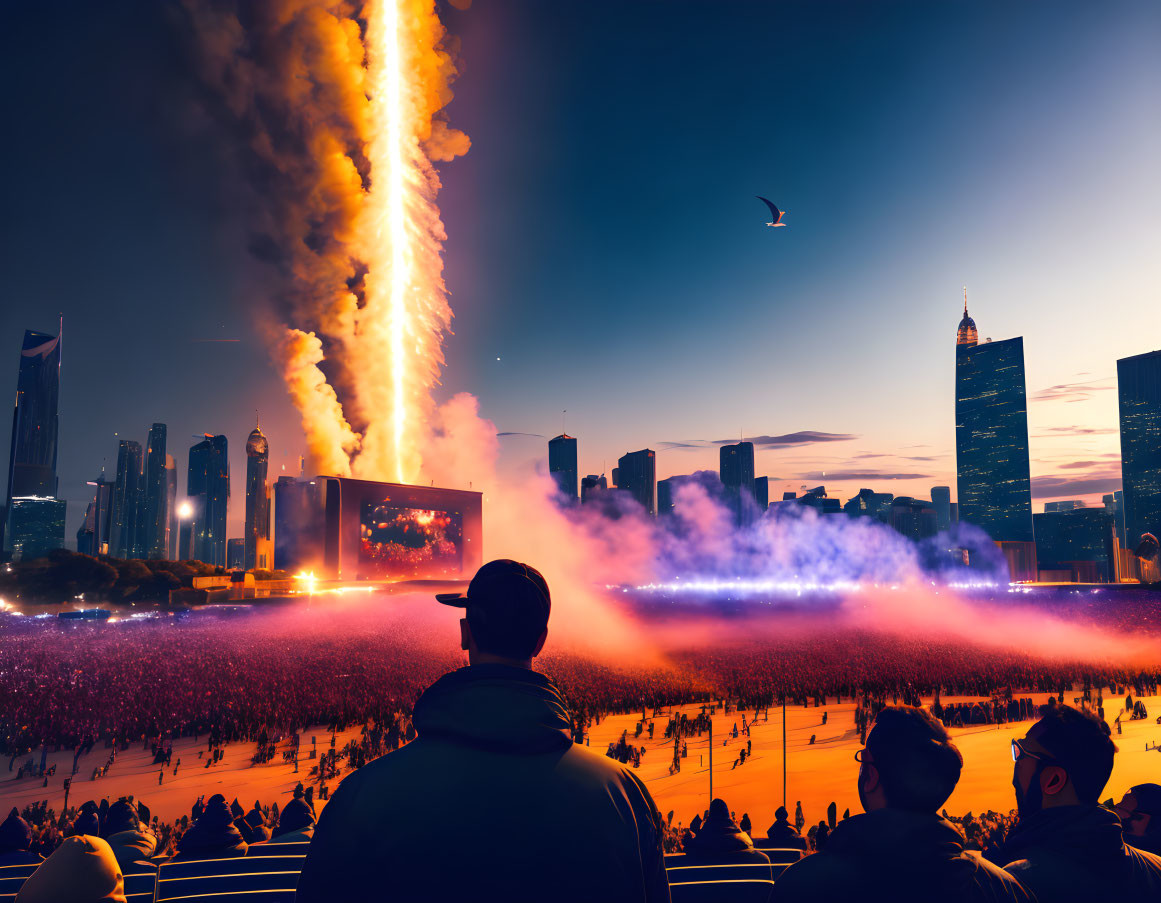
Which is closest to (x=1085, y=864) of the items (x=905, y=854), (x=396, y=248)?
(x=905, y=854)

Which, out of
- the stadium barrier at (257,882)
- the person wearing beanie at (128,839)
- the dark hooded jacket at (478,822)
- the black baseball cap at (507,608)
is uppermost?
the black baseball cap at (507,608)

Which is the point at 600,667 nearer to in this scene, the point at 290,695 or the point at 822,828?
the point at 290,695

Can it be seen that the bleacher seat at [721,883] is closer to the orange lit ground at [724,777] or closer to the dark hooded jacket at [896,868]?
the dark hooded jacket at [896,868]

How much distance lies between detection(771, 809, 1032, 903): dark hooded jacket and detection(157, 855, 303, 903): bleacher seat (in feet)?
8.39

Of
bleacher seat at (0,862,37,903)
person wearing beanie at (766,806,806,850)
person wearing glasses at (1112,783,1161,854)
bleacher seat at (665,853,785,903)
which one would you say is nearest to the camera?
bleacher seat at (665,853,785,903)

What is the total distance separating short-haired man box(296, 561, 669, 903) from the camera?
5.64ft

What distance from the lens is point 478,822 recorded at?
1.73 metres

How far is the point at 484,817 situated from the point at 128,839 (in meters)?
5.19

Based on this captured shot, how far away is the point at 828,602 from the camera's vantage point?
94.1 metres

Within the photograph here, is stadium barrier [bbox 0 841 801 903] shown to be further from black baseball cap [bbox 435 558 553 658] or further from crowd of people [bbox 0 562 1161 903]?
black baseball cap [bbox 435 558 553 658]

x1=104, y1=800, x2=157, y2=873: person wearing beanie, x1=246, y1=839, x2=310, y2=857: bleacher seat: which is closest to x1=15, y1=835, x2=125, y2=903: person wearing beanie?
x1=246, y1=839, x2=310, y2=857: bleacher seat

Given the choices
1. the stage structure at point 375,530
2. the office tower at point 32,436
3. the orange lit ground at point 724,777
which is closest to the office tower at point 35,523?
the office tower at point 32,436

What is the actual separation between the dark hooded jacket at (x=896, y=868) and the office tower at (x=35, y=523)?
797ft

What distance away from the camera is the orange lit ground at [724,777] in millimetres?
13266
